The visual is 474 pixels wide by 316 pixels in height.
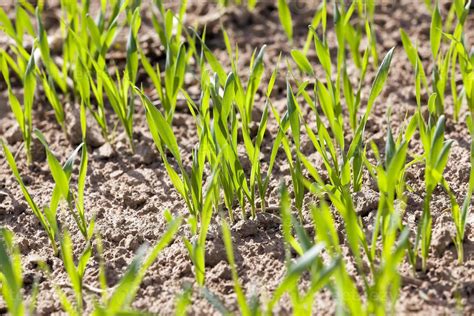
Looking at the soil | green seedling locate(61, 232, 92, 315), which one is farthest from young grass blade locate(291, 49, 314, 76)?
green seedling locate(61, 232, 92, 315)

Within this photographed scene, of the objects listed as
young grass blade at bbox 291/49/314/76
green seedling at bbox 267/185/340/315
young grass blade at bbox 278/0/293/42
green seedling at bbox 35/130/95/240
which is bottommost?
green seedling at bbox 267/185/340/315

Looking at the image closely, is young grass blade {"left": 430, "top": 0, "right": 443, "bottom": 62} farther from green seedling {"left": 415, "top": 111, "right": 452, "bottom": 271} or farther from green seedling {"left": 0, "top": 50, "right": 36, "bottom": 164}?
green seedling {"left": 0, "top": 50, "right": 36, "bottom": 164}

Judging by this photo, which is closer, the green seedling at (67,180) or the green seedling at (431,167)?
the green seedling at (431,167)

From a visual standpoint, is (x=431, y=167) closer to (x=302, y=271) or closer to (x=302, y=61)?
(x=302, y=271)

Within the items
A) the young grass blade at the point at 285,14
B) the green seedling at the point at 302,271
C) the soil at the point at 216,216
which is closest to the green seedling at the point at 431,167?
the soil at the point at 216,216

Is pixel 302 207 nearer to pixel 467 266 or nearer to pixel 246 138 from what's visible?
pixel 246 138

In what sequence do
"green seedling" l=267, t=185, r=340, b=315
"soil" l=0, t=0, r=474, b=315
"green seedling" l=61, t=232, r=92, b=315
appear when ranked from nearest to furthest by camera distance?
1. "green seedling" l=267, t=185, r=340, b=315
2. "green seedling" l=61, t=232, r=92, b=315
3. "soil" l=0, t=0, r=474, b=315

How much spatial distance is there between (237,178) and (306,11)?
1.31 metres

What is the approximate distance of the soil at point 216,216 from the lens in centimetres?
179

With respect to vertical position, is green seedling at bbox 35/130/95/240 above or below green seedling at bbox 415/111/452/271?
above

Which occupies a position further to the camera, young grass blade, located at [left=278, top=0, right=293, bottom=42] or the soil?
young grass blade, located at [left=278, top=0, right=293, bottom=42]

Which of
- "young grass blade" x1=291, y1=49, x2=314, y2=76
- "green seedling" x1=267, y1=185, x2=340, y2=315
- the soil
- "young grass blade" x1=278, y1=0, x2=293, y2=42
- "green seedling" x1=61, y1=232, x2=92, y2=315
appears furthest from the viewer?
"young grass blade" x1=278, y1=0, x2=293, y2=42

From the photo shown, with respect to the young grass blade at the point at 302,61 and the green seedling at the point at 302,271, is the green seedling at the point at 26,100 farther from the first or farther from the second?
the green seedling at the point at 302,271

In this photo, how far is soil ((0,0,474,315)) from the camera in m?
1.79
